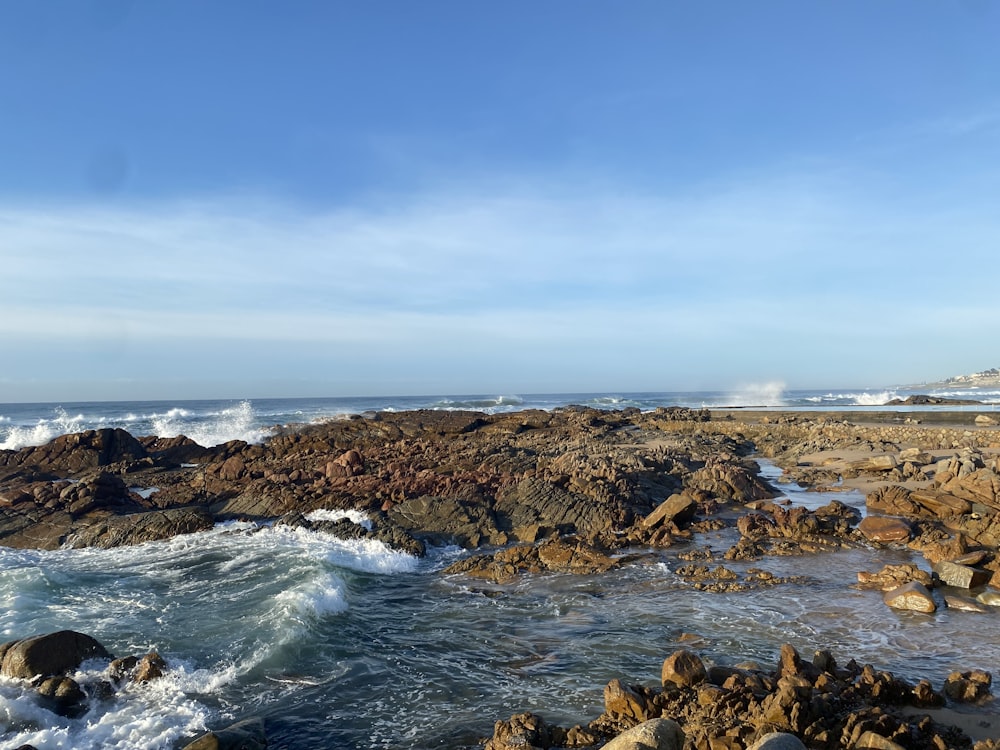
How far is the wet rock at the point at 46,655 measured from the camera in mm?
7973

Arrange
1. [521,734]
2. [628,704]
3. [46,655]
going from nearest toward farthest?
[521,734]
[628,704]
[46,655]

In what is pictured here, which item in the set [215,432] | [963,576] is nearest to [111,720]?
[963,576]

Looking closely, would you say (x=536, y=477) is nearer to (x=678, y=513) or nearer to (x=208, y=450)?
(x=678, y=513)

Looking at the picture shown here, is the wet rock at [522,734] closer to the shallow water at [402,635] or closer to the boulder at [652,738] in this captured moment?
the shallow water at [402,635]

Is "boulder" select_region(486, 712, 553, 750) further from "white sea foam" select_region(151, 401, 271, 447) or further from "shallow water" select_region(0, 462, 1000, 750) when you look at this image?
"white sea foam" select_region(151, 401, 271, 447)

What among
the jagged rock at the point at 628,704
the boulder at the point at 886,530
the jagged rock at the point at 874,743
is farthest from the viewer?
the boulder at the point at 886,530

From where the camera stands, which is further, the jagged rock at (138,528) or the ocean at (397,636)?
the jagged rock at (138,528)

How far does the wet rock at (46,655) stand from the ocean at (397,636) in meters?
0.16

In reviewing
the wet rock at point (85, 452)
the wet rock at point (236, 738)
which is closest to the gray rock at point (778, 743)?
the wet rock at point (236, 738)

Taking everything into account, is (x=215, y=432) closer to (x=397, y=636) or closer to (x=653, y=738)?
(x=397, y=636)

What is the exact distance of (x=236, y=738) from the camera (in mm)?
6562

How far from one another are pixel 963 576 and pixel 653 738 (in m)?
7.78

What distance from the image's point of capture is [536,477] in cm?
1927

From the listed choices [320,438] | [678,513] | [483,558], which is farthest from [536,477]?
[320,438]
